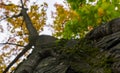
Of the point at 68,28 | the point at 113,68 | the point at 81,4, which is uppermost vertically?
the point at 81,4

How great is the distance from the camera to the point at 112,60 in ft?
22.7

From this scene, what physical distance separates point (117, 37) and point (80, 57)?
1353 millimetres

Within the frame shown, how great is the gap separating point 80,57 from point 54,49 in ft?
6.55

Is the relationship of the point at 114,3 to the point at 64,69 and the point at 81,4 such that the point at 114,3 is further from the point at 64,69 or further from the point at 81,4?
the point at 64,69

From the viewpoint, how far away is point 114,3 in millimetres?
12250

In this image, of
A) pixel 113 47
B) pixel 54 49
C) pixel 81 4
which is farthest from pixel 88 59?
pixel 81 4

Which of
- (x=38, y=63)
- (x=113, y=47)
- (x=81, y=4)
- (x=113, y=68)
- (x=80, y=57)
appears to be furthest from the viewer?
(x=81, y=4)

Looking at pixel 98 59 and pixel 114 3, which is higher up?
pixel 114 3

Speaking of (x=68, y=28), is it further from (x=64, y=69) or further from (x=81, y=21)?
(x=64, y=69)

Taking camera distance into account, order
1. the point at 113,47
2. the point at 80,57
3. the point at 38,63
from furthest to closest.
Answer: the point at 38,63 → the point at 80,57 → the point at 113,47

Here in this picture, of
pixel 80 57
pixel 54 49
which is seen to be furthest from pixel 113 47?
pixel 54 49

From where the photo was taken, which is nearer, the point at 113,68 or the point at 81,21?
the point at 113,68

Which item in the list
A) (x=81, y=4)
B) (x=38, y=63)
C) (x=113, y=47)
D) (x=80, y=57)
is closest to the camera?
(x=113, y=47)

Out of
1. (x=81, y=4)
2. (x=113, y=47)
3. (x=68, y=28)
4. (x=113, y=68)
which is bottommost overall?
(x=113, y=68)
